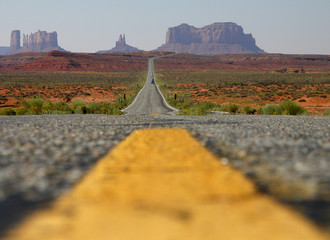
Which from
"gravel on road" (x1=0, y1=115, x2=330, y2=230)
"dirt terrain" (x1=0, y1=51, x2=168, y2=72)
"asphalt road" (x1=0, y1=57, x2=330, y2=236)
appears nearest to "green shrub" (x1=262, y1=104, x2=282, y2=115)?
"gravel on road" (x1=0, y1=115, x2=330, y2=230)

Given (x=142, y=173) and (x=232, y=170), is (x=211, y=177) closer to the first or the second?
(x=232, y=170)

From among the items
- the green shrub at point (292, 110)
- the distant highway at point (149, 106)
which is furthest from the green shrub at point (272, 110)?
the distant highway at point (149, 106)

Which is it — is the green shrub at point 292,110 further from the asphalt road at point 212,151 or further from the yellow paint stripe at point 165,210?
the yellow paint stripe at point 165,210

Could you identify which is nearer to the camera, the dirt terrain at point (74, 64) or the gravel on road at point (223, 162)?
the gravel on road at point (223, 162)

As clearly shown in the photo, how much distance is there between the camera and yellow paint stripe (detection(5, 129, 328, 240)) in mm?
2711

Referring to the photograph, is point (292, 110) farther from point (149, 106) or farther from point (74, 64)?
point (74, 64)

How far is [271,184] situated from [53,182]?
104 inches

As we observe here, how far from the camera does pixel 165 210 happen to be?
320 cm

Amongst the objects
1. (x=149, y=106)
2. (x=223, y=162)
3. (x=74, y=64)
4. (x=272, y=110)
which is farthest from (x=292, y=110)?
(x=74, y=64)

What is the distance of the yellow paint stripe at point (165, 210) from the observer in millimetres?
2711

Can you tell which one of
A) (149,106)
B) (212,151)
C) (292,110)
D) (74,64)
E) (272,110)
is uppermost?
(74,64)

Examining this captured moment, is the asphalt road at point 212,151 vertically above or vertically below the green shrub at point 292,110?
above

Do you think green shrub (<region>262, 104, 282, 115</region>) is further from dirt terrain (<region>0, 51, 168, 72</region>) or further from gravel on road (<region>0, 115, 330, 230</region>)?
dirt terrain (<region>0, 51, 168, 72</region>)

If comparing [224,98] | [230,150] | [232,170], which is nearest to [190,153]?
[230,150]
